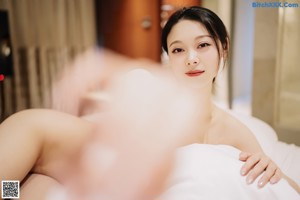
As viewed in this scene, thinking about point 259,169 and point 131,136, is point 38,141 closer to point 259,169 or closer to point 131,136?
point 131,136

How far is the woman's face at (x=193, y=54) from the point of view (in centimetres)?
60

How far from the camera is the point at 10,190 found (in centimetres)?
56

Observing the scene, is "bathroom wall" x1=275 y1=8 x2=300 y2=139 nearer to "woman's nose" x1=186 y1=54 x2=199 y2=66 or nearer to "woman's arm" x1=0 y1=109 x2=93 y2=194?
"woman's nose" x1=186 y1=54 x2=199 y2=66

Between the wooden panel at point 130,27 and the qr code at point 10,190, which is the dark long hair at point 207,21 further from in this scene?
the wooden panel at point 130,27

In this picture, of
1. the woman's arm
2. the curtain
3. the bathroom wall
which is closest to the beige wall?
the bathroom wall

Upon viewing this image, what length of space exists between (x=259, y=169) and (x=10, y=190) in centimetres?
49

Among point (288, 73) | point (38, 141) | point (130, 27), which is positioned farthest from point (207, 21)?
point (130, 27)

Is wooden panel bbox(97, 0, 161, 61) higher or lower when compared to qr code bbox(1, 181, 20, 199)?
higher

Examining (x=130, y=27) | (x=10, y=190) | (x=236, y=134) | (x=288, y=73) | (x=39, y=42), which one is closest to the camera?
(x=10, y=190)

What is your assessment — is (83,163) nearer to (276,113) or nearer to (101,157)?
(101,157)

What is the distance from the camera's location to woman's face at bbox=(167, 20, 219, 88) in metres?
0.60

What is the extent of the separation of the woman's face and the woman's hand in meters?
0.19

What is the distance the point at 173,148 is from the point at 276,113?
790 millimetres

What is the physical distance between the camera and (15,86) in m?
2.09
